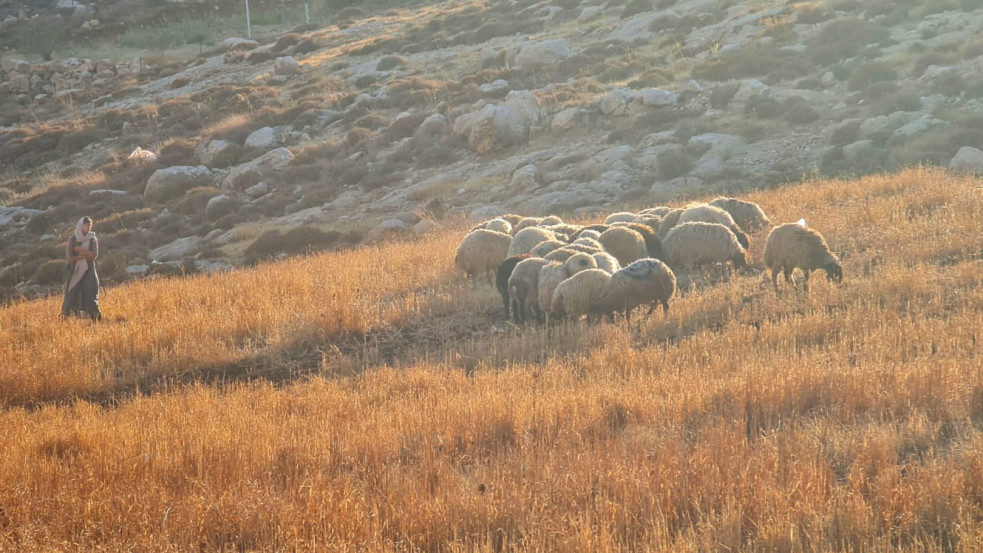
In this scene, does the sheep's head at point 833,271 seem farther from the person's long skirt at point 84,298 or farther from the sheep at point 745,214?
the person's long skirt at point 84,298

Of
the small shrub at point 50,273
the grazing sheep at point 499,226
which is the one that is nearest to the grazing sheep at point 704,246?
the grazing sheep at point 499,226

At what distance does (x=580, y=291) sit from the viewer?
39.6ft

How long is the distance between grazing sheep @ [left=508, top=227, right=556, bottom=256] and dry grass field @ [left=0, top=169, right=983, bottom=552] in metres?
1.95

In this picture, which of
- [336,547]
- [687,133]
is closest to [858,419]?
[336,547]

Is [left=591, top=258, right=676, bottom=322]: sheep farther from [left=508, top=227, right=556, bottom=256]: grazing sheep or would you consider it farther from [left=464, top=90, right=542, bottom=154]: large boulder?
[left=464, top=90, right=542, bottom=154]: large boulder

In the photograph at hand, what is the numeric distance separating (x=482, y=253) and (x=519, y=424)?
8436mm

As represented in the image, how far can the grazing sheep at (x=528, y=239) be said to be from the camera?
15.5 meters

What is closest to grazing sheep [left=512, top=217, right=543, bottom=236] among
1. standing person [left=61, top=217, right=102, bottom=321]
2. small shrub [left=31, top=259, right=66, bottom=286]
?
standing person [left=61, top=217, right=102, bottom=321]

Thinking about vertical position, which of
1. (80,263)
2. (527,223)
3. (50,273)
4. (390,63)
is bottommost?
(50,273)

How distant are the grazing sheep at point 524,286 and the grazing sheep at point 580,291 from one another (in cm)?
74

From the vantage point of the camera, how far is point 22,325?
14523 mm

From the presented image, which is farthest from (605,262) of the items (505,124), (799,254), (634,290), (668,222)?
(505,124)

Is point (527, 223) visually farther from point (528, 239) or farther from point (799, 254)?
point (799, 254)

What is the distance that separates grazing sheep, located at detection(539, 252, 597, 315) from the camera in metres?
12.6
